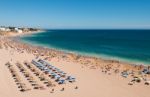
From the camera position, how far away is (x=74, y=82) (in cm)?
3128

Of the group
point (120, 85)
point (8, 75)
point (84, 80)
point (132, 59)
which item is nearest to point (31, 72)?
point (8, 75)

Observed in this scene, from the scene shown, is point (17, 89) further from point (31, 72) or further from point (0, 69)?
point (0, 69)

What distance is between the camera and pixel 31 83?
3061 cm

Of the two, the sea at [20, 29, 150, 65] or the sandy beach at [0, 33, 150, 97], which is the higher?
the sandy beach at [0, 33, 150, 97]

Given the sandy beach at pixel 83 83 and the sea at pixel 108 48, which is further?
the sea at pixel 108 48

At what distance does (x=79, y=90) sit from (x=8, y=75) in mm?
10893

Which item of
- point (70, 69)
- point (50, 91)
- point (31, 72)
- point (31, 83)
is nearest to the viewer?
point (50, 91)

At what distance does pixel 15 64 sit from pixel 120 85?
18.8 m

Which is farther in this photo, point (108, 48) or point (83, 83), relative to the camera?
point (108, 48)

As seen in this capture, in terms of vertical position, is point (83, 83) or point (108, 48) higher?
point (83, 83)

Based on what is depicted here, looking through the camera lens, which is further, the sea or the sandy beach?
the sea

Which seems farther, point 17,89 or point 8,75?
point 8,75

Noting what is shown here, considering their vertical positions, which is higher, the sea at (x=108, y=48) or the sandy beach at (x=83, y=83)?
the sandy beach at (x=83, y=83)

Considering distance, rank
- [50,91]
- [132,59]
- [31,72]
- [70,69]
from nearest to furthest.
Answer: [50,91] → [31,72] → [70,69] → [132,59]
